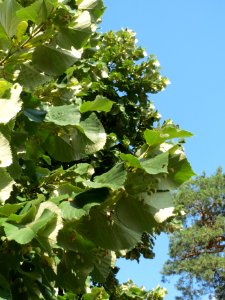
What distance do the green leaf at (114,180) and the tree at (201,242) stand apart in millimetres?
18898

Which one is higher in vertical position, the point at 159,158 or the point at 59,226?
the point at 159,158

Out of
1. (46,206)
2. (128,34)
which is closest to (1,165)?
(46,206)

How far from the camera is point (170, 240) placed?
851 inches

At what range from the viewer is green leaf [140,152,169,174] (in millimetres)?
1696

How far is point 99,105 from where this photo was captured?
7.32 feet

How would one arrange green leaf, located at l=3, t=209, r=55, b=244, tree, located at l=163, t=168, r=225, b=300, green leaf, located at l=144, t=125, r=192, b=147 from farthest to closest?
tree, located at l=163, t=168, r=225, b=300
green leaf, located at l=144, t=125, r=192, b=147
green leaf, located at l=3, t=209, r=55, b=244

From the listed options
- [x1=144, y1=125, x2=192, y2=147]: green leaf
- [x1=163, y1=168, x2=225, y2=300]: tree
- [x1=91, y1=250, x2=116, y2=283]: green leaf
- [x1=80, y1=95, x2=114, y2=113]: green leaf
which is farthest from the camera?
[x1=163, y1=168, x2=225, y2=300]: tree

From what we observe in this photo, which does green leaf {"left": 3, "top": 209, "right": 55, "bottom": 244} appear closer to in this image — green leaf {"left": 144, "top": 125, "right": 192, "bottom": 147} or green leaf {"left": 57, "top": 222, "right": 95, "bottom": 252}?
green leaf {"left": 57, "top": 222, "right": 95, "bottom": 252}

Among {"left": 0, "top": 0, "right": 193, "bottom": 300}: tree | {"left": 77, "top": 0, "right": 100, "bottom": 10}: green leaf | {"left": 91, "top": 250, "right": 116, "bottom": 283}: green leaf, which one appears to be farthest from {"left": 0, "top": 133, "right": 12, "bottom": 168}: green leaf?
{"left": 77, "top": 0, "right": 100, "bottom": 10}: green leaf

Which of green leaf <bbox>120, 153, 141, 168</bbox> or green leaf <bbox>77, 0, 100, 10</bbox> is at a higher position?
green leaf <bbox>77, 0, 100, 10</bbox>

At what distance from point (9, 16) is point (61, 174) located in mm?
772

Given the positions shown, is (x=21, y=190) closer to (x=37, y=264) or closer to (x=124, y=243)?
(x=37, y=264)

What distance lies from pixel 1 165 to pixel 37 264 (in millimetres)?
547

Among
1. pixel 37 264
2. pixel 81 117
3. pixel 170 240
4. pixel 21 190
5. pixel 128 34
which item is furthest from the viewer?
pixel 170 240
